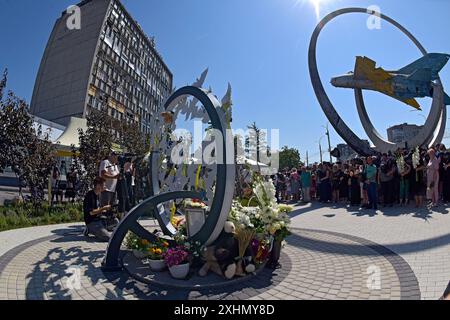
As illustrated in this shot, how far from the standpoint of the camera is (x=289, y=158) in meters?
60.7

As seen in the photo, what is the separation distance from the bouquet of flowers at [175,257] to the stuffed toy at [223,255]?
12.2 inches

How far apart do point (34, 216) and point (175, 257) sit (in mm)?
7370

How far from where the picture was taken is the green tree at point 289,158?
60.0 m

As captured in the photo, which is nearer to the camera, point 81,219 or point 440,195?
point 81,219

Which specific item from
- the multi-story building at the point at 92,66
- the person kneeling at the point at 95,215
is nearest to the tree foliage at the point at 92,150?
the person kneeling at the point at 95,215

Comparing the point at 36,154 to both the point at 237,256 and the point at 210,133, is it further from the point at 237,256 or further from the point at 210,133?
the point at 237,256

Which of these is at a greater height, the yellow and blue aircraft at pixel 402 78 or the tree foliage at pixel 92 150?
the yellow and blue aircraft at pixel 402 78

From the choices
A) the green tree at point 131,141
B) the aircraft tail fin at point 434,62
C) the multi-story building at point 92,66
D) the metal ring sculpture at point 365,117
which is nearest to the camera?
the green tree at point 131,141

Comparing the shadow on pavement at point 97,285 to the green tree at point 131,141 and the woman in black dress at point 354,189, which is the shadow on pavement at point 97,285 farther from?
the green tree at point 131,141

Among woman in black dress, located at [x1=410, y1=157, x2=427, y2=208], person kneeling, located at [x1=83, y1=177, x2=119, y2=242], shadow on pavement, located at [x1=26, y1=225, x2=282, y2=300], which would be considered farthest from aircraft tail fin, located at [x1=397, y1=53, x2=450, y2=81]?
person kneeling, located at [x1=83, y1=177, x2=119, y2=242]

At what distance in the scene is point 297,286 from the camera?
12.1ft

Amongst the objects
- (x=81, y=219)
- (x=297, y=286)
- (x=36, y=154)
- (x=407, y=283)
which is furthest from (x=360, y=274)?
(x=36, y=154)

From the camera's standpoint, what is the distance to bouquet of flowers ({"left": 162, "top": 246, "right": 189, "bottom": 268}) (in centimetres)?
397

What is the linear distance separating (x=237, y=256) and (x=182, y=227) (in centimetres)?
140
